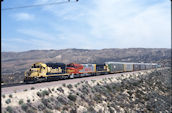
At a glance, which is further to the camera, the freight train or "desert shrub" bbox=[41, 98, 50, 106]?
the freight train

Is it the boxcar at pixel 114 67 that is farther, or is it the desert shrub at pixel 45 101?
the boxcar at pixel 114 67

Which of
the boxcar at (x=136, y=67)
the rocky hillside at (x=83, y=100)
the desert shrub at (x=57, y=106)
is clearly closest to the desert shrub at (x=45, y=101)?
the rocky hillside at (x=83, y=100)

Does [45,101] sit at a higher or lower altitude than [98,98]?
higher

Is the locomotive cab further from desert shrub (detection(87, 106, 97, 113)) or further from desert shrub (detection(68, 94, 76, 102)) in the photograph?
desert shrub (detection(87, 106, 97, 113))

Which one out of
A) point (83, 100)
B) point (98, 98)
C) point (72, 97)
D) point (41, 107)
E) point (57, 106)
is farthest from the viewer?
point (98, 98)

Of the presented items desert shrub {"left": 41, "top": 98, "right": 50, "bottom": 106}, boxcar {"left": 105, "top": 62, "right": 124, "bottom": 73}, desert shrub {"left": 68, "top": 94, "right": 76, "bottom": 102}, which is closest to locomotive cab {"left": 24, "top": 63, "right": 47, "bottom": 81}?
desert shrub {"left": 68, "top": 94, "right": 76, "bottom": 102}

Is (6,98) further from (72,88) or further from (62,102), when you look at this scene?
(72,88)

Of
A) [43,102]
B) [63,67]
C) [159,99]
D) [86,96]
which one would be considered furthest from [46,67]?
[159,99]

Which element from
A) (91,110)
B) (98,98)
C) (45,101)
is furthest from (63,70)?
(45,101)

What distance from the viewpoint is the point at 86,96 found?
23.7 m

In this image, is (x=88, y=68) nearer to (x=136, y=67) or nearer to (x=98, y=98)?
(x=98, y=98)

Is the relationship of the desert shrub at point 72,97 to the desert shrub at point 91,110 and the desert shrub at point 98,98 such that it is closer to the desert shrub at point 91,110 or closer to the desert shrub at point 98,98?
the desert shrub at point 91,110

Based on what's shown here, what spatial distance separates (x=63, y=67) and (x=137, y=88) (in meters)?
15.1

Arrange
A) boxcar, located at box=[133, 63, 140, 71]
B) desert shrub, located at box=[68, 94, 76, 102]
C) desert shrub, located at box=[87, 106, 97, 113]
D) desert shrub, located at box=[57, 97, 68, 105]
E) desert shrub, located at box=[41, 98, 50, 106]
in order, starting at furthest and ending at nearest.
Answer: boxcar, located at box=[133, 63, 140, 71]
desert shrub, located at box=[68, 94, 76, 102]
desert shrub, located at box=[87, 106, 97, 113]
desert shrub, located at box=[57, 97, 68, 105]
desert shrub, located at box=[41, 98, 50, 106]
